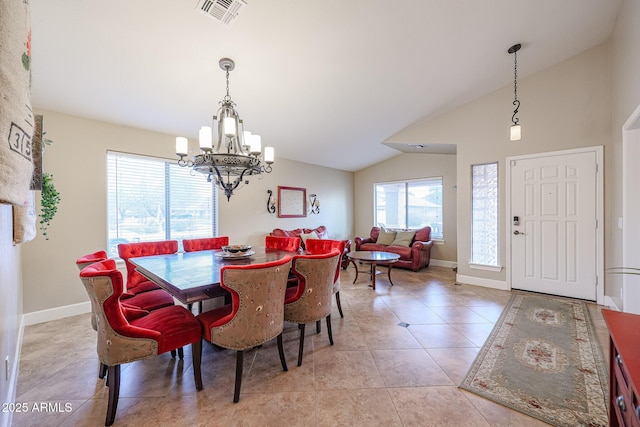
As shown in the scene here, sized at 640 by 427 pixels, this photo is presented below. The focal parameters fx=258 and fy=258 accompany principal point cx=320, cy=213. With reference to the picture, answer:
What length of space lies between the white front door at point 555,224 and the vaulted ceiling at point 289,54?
4.77 ft

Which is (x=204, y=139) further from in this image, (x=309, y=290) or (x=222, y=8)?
(x=309, y=290)

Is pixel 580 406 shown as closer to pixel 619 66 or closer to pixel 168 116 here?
pixel 619 66

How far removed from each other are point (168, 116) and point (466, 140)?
4657 millimetres

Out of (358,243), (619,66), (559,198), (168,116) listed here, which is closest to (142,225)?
(168,116)

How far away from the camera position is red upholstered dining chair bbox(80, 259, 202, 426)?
4.89 feet

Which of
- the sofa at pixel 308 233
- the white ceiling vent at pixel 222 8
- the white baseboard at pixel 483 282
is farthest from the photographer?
the sofa at pixel 308 233

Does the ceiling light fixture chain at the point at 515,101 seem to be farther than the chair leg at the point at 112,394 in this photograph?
Yes

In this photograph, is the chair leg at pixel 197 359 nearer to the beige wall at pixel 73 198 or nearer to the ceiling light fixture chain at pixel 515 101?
the beige wall at pixel 73 198

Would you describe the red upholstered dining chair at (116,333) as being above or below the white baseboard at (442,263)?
above

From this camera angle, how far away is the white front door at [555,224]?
11.4ft

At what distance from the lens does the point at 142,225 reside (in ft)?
12.4

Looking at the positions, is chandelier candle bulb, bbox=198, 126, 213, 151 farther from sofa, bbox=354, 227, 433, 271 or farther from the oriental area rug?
sofa, bbox=354, 227, 433, 271

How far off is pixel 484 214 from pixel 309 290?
12.0 ft

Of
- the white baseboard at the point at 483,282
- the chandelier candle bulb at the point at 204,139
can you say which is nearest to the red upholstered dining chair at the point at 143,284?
the chandelier candle bulb at the point at 204,139
